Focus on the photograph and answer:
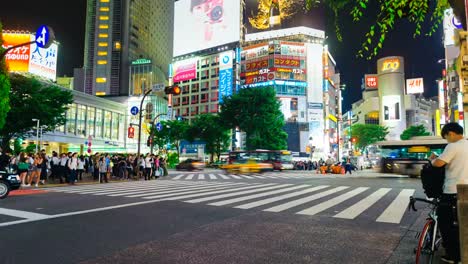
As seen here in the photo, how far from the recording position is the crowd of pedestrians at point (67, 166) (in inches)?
603

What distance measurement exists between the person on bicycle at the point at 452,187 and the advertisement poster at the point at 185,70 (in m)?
78.3

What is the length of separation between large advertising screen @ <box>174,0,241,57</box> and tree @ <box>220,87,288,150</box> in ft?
95.8

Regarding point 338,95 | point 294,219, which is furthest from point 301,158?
point 294,219

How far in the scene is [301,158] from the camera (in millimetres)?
65125

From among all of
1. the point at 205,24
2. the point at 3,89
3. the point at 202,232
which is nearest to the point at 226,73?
the point at 205,24

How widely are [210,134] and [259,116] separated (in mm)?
12170

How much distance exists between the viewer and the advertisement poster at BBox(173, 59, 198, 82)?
80.5 metres

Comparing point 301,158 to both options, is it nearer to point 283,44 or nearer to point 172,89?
point 283,44

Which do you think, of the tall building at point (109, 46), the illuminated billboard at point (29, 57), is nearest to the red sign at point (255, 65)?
the illuminated billboard at point (29, 57)

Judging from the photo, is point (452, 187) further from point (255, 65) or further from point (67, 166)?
point (255, 65)

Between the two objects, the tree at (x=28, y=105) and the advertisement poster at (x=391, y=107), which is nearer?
the tree at (x=28, y=105)

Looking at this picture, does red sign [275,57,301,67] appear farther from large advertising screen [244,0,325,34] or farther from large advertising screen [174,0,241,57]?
large advertising screen [244,0,325,34]

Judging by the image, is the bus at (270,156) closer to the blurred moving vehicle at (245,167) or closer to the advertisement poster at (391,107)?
the blurred moving vehicle at (245,167)

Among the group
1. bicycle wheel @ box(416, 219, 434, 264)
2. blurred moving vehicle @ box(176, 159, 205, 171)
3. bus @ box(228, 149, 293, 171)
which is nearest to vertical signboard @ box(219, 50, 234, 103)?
bus @ box(228, 149, 293, 171)
